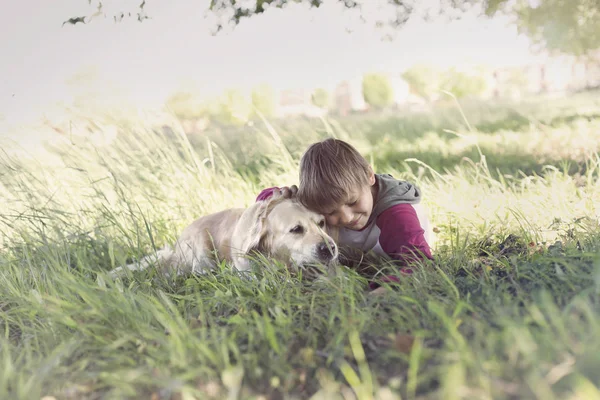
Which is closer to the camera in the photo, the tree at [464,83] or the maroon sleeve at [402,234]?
the maroon sleeve at [402,234]

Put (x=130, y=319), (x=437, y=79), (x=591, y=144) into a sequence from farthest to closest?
1. (x=437, y=79)
2. (x=591, y=144)
3. (x=130, y=319)

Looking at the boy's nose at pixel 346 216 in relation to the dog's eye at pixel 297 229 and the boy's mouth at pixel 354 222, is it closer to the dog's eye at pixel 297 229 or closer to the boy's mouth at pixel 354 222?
the boy's mouth at pixel 354 222

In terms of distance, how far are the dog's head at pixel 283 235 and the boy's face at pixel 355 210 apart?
3.3 inches

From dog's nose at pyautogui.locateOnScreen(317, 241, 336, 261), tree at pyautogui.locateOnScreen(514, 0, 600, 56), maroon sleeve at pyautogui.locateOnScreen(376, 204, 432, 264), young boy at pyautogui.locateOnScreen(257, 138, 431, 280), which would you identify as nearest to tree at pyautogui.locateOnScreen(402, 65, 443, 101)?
tree at pyautogui.locateOnScreen(514, 0, 600, 56)

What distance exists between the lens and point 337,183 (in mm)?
2742

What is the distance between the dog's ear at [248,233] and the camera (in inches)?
112

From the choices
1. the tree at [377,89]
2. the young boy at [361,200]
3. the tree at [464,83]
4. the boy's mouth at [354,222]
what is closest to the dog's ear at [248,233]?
the young boy at [361,200]

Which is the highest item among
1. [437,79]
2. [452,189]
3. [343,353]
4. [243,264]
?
[343,353]

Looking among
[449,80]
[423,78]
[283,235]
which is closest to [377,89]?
[423,78]

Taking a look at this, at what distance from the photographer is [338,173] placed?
9.07ft

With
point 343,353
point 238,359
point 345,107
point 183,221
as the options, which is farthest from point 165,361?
point 345,107

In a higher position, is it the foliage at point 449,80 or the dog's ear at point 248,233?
the dog's ear at point 248,233

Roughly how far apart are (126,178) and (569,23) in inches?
348

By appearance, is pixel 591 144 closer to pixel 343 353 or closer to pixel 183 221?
pixel 183 221
